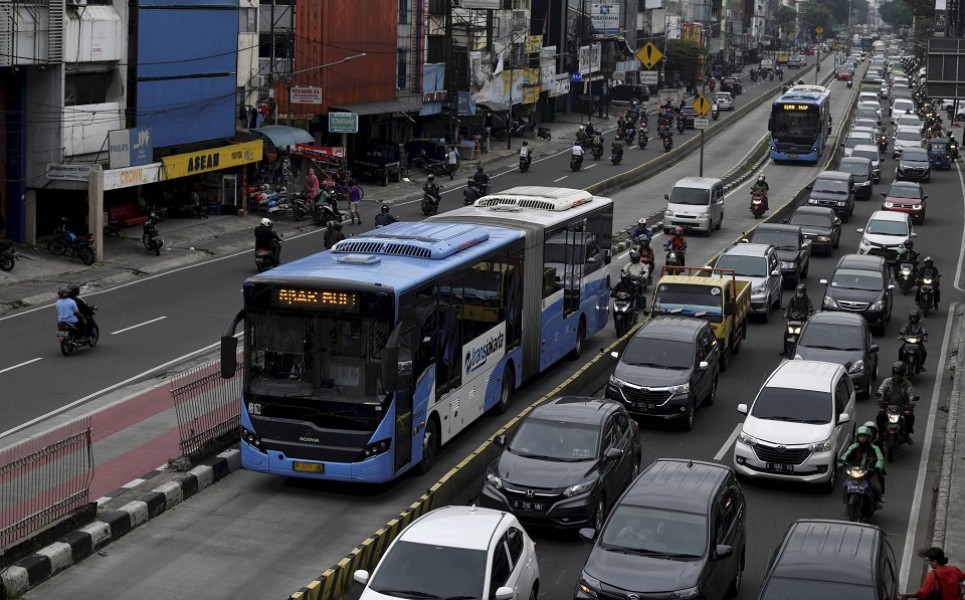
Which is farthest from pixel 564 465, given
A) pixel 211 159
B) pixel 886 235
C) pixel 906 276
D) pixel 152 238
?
pixel 211 159

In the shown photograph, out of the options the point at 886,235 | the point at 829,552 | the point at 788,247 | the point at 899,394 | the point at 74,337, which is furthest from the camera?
the point at 886,235

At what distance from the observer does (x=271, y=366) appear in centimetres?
1862

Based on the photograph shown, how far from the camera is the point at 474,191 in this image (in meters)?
52.2

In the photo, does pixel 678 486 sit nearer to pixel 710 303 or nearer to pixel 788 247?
pixel 710 303

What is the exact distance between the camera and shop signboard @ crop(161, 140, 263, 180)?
42478 mm

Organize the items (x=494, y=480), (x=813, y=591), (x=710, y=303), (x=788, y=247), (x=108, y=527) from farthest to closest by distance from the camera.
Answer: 1. (x=788, y=247)
2. (x=710, y=303)
3. (x=494, y=480)
4. (x=108, y=527)
5. (x=813, y=591)

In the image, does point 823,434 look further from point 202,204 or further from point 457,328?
point 202,204

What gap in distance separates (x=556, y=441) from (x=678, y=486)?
118 inches

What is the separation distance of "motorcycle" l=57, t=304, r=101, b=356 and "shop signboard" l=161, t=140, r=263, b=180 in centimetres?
1442

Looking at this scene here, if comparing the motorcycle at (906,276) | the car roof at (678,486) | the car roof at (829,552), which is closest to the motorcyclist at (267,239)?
the motorcycle at (906,276)

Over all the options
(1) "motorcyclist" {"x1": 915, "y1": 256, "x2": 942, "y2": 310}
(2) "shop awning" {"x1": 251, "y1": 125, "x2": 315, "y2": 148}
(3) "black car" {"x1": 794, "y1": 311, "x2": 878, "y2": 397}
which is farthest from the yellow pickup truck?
(2) "shop awning" {"x1": 251, "y1": 125, "x2": 315, "y2": 148}

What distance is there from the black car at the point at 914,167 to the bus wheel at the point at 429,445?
49.8 meters

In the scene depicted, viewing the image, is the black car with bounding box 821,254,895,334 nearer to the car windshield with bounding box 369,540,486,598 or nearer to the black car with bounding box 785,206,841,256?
the black car with bounding box 785,206,841,256

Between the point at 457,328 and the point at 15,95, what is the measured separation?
21.6m
